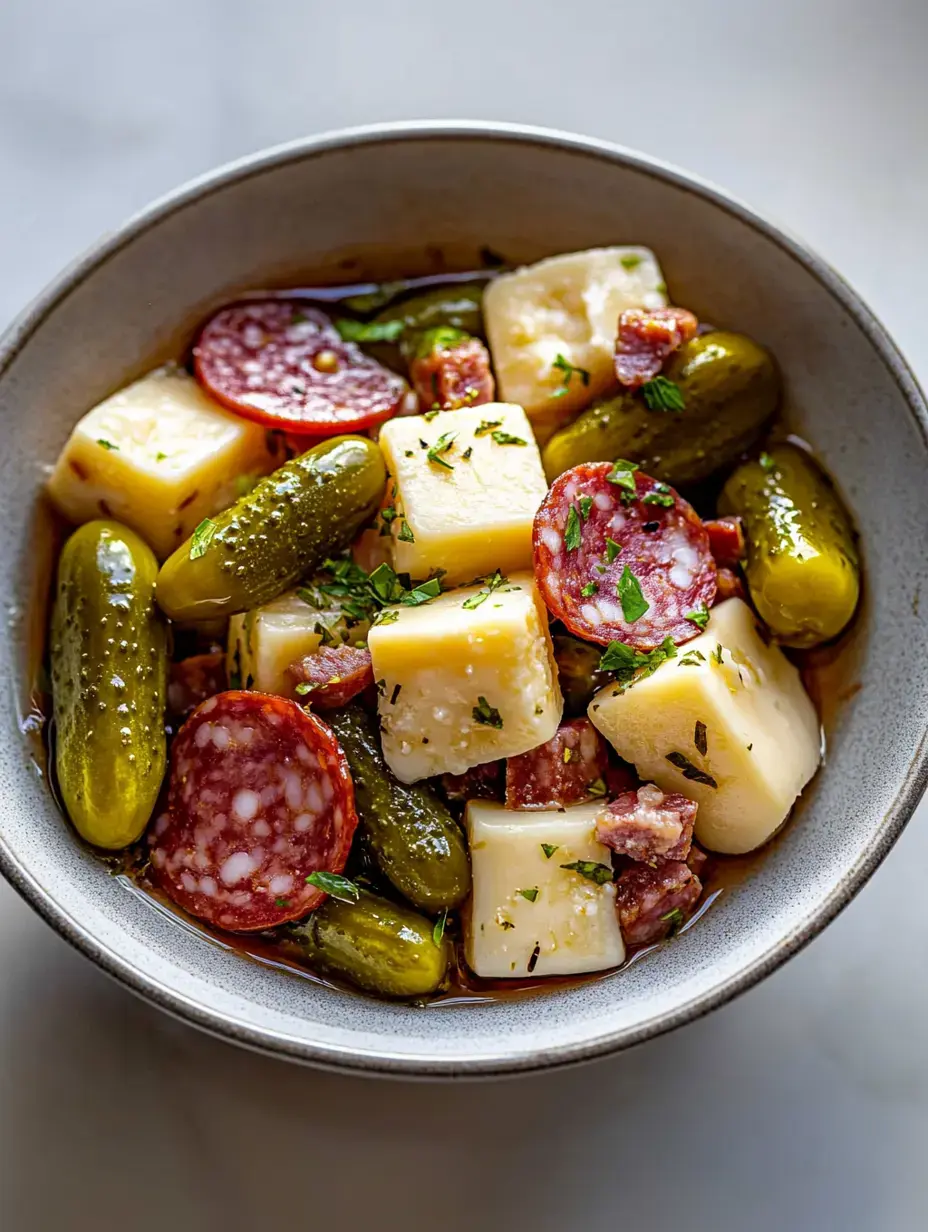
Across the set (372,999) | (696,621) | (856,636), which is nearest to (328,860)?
(372,999)

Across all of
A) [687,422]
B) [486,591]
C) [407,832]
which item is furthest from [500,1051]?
[687,422]

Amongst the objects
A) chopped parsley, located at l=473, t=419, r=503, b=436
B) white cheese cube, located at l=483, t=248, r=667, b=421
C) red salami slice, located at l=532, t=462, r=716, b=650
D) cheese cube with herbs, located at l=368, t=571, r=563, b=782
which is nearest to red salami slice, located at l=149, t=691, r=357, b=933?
cheese cube with herbs, located at l=368, t=571, r=563, b=782

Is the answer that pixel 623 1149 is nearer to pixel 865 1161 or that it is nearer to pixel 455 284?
pixel 865 1161

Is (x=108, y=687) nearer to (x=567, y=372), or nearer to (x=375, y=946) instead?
(x=375, y=946)

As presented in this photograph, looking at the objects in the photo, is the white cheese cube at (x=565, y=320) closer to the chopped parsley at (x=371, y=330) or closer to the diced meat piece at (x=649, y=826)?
the chopped parsley at (x=371, y=330)

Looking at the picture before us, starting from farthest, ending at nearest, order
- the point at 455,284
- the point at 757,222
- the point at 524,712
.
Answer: the point at 455,284 < the point at 757,222 < the point at 524,712

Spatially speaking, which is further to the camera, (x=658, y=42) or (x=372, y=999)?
(x=658, y=42)
